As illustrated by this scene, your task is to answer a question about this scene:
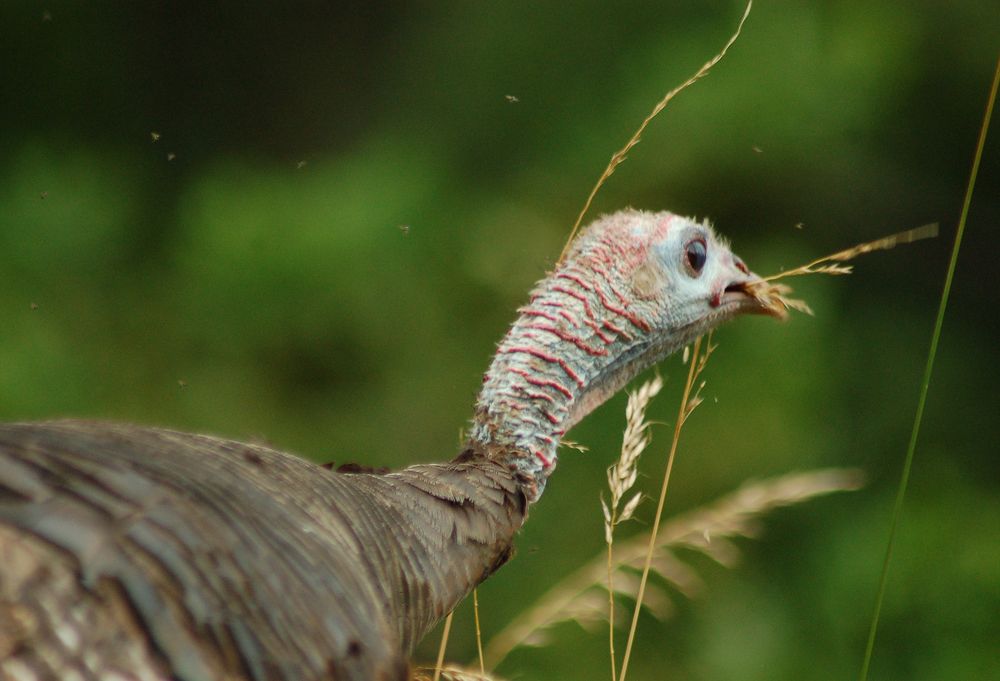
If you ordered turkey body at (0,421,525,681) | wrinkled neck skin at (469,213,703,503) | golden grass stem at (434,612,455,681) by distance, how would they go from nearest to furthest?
1. turkey body at (0,421,525,681)
2. golden grass stem at (434,612,455,681)
3. wrinkled neck skin at (469,213,703,503)

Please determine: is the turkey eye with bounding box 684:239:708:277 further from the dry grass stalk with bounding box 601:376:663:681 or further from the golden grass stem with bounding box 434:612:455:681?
the golden grass stem with bounding box 434:612:455:681

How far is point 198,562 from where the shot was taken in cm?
124

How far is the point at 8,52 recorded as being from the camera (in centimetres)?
385

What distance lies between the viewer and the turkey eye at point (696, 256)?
2.03 meters

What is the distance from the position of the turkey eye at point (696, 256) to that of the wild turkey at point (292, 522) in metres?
0.02

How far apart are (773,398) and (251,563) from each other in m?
2.21

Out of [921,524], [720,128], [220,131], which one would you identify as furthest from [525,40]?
[921,524]

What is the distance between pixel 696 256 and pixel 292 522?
90cm

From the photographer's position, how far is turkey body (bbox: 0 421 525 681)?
1126 millimetres

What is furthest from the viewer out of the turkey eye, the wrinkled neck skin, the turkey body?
the turkey eye

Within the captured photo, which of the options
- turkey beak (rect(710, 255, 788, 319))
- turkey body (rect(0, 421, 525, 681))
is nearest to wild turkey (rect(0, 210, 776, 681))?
turkey body (rect(0, 421, 525, 681))

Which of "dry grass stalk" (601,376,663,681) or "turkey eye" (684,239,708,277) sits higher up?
"turkey eye" (684,239,708,277)

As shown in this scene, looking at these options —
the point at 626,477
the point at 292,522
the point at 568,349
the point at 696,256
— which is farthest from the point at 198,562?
the point at 696,256

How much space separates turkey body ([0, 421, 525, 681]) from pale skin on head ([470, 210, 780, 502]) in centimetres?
26
